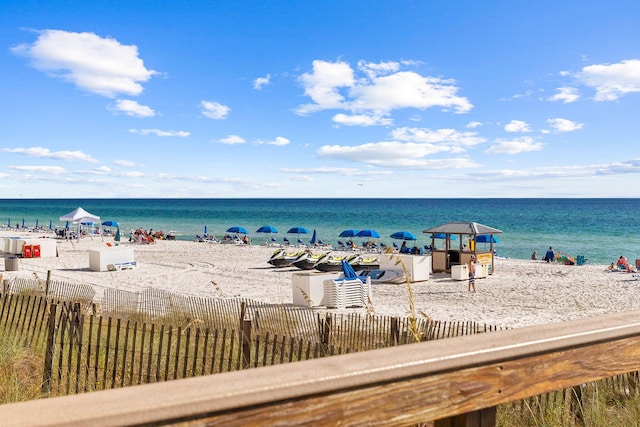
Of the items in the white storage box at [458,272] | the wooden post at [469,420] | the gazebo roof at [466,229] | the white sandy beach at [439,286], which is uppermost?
the wooden post at [469,420]

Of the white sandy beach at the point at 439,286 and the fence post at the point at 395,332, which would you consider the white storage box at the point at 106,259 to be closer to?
the white sandy beach at the point at 439,286

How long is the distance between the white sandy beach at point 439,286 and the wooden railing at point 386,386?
997cm

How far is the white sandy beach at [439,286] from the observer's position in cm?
1470

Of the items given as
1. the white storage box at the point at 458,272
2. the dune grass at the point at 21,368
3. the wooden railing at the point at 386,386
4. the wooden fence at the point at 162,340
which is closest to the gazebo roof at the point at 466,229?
the white storage box at the point at 458,272

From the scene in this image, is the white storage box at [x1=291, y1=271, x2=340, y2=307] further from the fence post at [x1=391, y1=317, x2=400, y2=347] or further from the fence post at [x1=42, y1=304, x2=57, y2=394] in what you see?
the fence post at [x1=42, y1=304, x2=57, y2=394]

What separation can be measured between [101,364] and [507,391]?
600 cm

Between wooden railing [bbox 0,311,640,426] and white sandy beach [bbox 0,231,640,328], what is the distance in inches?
393

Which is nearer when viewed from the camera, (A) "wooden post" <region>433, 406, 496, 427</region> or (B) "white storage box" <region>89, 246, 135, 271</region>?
(A) "wooden post" <region>433, 406, 496, 427</region>

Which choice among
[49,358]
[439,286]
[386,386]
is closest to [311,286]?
[439,286]

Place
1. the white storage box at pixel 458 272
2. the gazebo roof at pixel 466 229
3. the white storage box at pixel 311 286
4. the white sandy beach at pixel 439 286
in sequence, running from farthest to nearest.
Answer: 1. the gazebo roof at pixel 466 229
2. the white storage box at pixel 458 272
3. the white sandy beach at pixel 439 286
4. the white storage box at pixel 311 286

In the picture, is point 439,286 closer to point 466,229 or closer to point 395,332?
point 466,229

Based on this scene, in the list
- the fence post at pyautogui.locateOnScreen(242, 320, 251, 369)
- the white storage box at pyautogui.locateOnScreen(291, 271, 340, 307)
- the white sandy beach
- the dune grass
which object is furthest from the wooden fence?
the white storage box at pyautogui.locateOnScreen(291, 271, 340, 307)

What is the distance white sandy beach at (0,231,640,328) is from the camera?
14703mm

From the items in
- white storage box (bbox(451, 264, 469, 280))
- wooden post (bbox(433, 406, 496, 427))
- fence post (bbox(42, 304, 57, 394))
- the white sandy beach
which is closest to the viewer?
wooden post (bbox(433, 406, 496, 427))
